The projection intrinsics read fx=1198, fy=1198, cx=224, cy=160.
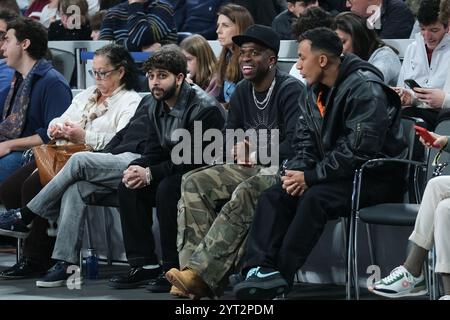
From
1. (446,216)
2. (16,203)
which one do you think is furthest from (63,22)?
(446,216)

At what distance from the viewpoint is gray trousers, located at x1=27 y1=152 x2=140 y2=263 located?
7578 millimetres

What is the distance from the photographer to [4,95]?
357 inches

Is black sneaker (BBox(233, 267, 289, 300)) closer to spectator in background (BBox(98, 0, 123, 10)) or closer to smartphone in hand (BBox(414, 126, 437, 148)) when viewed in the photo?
smartphone in hand (BBox(414, 126, 437, 148))

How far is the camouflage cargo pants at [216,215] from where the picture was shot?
22.1 feet

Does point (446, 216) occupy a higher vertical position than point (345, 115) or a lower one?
lower

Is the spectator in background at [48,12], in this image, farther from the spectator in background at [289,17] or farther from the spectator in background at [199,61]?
the spectator in background at [199,61]

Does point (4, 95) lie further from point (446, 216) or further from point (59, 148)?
point (446, 216)

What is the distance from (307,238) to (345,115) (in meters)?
0.75

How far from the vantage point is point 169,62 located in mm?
7492

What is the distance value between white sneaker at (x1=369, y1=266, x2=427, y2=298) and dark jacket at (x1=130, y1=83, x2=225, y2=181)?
1639mm

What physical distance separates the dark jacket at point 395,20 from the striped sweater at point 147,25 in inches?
70.1

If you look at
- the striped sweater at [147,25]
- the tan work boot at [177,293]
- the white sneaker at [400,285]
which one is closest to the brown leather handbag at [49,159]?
the tan work boot at [177,293]

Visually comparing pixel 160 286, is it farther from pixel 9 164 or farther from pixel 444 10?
pixel 444 10

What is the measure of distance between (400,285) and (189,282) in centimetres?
121
